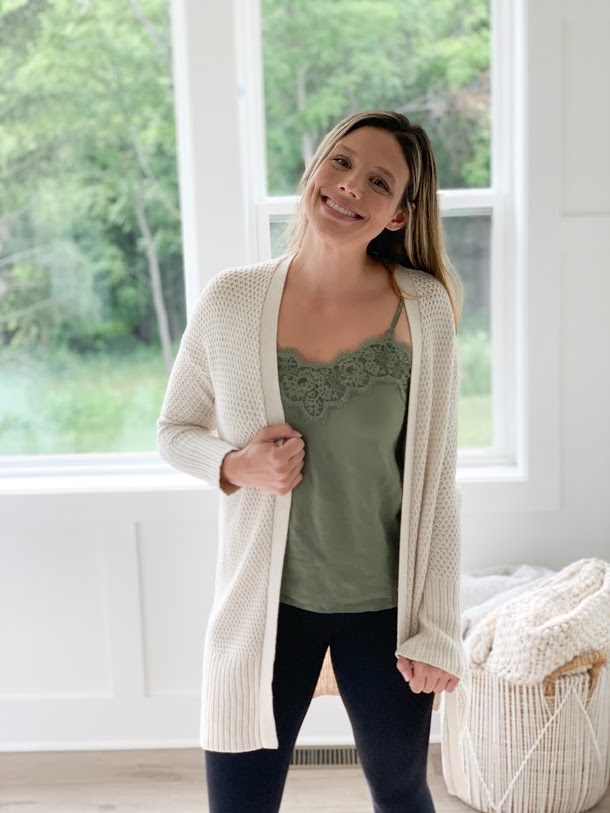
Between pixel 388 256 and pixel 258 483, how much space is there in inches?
18.8

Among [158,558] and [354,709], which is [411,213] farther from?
[158,558]

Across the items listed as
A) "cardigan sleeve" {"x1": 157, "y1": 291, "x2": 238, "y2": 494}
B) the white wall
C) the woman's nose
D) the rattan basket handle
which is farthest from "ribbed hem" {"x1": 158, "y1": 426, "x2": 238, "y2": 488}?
the rattan basket handle

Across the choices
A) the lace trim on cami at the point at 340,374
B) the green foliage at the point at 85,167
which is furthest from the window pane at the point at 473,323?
the lace trim on cami at the point at 340,374

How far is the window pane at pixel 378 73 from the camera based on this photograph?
8.11ft

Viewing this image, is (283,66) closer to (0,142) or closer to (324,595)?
(0,142)

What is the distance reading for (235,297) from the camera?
5.01 feet

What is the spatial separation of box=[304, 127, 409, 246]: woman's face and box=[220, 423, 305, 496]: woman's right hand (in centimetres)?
32

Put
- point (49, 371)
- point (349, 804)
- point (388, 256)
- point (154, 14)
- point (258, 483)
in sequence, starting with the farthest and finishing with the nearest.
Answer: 1. point (49, 371)
2. point (154, 14)
3. point (349, 804)
4. point (388, 256)
5. point (258, 483)

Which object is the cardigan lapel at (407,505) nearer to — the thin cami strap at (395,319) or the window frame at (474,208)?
the thin cami strap at (395,319)

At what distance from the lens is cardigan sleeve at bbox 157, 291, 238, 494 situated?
153cm

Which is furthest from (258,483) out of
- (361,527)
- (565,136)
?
(565,136)

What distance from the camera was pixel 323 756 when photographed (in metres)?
2.51

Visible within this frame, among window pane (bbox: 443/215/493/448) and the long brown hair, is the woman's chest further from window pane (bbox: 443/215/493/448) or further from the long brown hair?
window pane (bbox: 443/215/493/448)

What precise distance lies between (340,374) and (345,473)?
0.51ft
